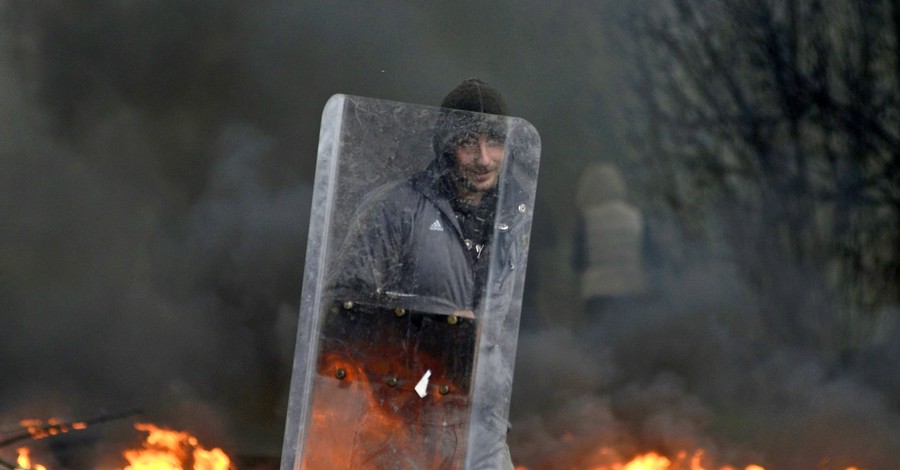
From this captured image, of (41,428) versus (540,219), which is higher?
(540,219)

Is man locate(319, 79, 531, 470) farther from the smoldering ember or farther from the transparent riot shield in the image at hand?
the smoldering ember

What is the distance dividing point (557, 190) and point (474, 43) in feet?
2.38

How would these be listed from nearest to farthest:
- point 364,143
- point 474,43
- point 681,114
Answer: point 364,143 → point 474,43 → point 681,114

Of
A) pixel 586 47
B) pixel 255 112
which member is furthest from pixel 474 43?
pixel 255 112

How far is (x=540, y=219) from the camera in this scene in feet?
14.9

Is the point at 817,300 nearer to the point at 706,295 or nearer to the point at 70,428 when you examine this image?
the point at 706,295

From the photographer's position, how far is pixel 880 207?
4.88 m

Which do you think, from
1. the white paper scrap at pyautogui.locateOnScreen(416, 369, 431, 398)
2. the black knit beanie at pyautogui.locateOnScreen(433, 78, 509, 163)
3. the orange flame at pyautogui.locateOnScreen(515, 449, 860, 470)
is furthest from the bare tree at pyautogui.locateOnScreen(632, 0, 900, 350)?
the white paper scrap at pyautogui.locateOnScreen(416, 369, 431, 398)

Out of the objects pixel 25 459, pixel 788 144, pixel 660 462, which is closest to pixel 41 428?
pixel 25 459

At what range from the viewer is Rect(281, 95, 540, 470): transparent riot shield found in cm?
248

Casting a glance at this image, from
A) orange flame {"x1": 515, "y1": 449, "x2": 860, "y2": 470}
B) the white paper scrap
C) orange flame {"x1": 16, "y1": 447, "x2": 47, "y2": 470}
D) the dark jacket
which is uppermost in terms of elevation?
the dark jacket

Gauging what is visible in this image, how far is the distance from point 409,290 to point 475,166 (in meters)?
0.35

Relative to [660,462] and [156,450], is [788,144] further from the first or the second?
[156,450]

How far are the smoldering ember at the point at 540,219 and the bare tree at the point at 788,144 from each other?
12mm
